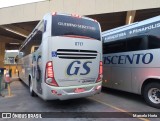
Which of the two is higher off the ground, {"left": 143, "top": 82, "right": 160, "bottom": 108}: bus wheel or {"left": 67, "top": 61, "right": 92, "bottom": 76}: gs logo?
{"left": 67, "top": 61, "right": 92, "bottom": 76}: gs logo

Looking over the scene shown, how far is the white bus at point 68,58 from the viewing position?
661 cm

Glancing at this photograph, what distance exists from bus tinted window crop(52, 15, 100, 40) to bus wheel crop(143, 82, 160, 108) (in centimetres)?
260

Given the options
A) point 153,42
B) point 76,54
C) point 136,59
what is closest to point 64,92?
point 76,54

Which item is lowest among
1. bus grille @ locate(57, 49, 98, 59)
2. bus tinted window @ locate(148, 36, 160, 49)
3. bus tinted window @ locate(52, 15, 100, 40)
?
bus grille @ locate(57, 49, 98, 59)

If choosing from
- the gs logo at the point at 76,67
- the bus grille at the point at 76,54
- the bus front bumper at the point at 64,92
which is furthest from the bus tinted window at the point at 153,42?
the bus front bumper at the point at 64,92

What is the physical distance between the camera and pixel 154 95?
23.8 ft

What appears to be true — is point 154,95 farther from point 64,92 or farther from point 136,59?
point 64,92

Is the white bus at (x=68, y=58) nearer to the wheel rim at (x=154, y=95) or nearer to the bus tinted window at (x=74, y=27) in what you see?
the bus tinted window at (x=74, y=27)

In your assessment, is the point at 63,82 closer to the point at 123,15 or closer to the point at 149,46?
the point at 149,46

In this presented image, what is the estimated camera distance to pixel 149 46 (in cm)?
729

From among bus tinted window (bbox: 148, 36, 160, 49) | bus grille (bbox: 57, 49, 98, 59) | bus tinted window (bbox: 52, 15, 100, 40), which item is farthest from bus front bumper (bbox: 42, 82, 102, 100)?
bus tinted window (bbox: 148, 36, 160, 49)

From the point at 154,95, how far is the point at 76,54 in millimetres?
3162

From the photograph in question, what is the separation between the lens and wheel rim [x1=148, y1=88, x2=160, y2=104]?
7.11 meters

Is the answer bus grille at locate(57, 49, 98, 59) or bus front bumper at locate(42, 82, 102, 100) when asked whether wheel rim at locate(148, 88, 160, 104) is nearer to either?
bus front bumper at locate(42, 82, 102, 100)
